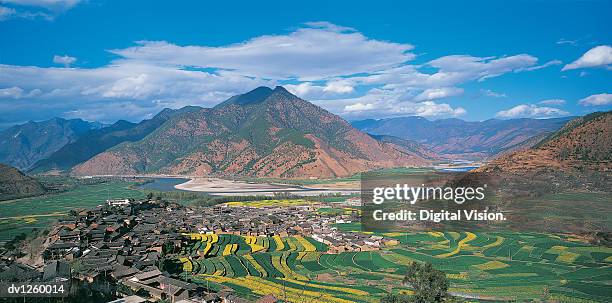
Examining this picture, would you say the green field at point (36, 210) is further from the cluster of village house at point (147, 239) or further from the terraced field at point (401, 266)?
the terraced field at point (401, 266)

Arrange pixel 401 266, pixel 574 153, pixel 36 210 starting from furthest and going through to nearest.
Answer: pixel 36 210
pixel 574 153
pixel 401 266

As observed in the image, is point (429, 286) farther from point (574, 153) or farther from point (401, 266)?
point (574, 153)

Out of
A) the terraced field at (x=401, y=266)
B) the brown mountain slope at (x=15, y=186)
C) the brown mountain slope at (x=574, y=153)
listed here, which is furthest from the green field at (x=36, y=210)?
the brown mountain slope at (x=574, y=153)

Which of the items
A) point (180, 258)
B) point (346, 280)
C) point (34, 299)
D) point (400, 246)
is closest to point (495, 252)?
point (400, 246)

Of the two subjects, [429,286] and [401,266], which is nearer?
[429,286]

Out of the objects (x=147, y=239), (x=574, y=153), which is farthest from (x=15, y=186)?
(x=574, y=153)

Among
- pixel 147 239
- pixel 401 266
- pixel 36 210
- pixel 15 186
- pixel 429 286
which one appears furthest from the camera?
pixel 15 186
